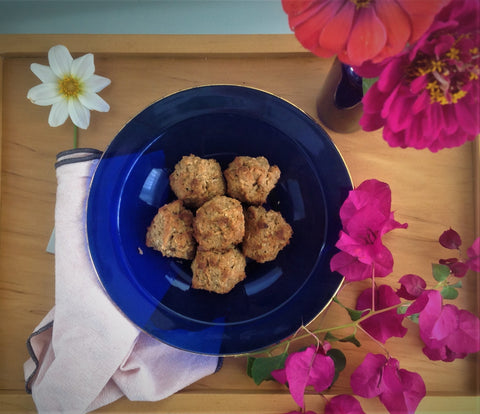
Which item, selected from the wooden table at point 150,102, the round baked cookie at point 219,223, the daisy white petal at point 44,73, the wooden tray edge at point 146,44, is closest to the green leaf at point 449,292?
the wooden table at point 150,102

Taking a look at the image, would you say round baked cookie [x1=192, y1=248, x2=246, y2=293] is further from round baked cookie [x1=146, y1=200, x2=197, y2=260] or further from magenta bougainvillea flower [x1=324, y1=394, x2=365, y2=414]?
magenta bougainvillea flower [x1=324, y1=394, x2=365, y2=414]

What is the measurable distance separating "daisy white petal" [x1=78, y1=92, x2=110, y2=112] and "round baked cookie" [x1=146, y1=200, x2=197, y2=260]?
22cm

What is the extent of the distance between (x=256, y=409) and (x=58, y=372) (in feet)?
1.24

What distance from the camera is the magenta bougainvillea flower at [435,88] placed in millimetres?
386

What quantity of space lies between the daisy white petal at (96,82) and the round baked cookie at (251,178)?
284 millimetres

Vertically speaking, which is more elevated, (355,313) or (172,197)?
(172,197)

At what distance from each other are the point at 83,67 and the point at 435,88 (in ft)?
1.95

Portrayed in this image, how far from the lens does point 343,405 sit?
25.6 inches

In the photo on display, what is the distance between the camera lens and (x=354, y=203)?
1.98 feet

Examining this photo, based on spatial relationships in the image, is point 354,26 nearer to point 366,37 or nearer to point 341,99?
point 366,37

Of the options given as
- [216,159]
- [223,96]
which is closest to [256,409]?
[216,159]

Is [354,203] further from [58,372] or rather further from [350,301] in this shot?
[58,372]

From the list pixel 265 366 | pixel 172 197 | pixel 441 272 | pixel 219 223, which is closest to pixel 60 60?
pixel 172 197

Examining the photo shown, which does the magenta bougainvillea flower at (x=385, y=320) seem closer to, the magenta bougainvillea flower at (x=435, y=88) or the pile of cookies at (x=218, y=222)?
the pile of cookies at (x=218, y=222)
